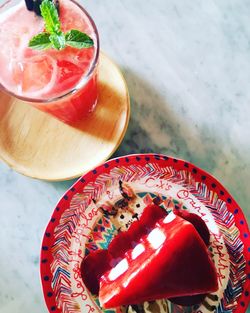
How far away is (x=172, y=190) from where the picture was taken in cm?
101

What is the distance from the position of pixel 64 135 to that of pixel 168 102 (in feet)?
0.86

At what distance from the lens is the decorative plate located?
98 centimetres

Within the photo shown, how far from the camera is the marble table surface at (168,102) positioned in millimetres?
1085

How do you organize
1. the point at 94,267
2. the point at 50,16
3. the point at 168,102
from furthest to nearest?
the point at 168,102
the point at 94,267
the point at 50,16

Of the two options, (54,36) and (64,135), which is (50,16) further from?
(64,135)

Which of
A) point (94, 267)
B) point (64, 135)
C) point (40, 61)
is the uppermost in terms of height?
point (40, 61)

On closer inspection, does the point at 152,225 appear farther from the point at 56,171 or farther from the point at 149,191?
the point at 56,171

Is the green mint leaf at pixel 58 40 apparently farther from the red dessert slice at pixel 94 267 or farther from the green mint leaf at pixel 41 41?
the red dessert slice at pixel 94 267

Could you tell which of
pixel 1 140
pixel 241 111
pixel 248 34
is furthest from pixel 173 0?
pixel 1 140

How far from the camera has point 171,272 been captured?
922 millimetres

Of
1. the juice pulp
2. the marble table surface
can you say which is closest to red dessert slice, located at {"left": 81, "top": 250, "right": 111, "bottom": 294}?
the marble table surface

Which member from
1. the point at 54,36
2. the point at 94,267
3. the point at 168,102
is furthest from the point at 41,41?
the point at 94,267

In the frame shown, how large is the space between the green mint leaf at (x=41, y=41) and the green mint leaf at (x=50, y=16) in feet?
0.06

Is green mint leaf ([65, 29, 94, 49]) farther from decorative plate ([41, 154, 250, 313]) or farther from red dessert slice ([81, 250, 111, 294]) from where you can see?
red dessert slice ([81, 250, 111, 294])
